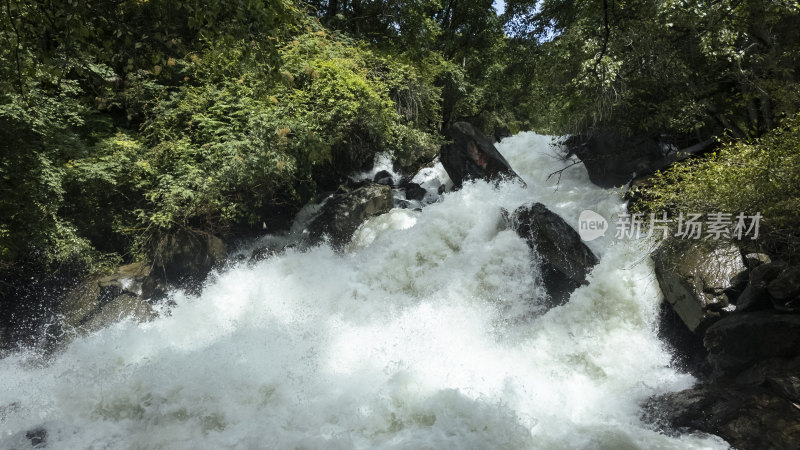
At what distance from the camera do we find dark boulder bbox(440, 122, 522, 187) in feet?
31.2

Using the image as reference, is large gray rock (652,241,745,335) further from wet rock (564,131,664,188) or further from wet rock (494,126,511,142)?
wet rock (494,126,511,142)

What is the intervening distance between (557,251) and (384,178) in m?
5.01

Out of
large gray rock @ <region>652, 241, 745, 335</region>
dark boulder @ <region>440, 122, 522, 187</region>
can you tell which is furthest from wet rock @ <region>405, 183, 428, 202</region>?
large gray rock @ <region>652, 241, 745, 335</region>

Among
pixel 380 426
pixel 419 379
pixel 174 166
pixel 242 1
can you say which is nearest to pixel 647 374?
pixel 419 379

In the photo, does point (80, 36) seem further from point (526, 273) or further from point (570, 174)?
point (570, 174)

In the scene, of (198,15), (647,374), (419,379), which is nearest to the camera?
(198,15)

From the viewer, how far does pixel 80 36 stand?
9.41 feet

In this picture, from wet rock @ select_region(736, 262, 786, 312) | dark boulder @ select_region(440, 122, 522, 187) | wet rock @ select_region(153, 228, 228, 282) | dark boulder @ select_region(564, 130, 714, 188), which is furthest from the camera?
dark boulder @ select_region(440, 122, 522, 187)

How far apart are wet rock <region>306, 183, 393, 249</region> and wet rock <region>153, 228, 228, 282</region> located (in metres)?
1.78

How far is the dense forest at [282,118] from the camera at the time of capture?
4.68m

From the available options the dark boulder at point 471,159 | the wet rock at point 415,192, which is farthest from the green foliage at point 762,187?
the wet rock at point 415,192

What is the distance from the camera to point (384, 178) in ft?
34.3

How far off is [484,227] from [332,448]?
4.80m

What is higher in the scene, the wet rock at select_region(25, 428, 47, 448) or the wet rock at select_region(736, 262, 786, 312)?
the wet rock at select_region(736, 262, 786, 312)
